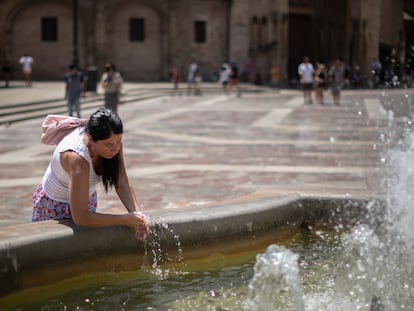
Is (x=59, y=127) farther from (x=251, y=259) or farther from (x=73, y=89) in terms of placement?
(x=73, y=89)

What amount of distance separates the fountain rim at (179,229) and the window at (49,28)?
119ft

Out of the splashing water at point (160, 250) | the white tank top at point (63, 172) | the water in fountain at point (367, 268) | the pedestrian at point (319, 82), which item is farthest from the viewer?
the pedestrian at point (319, 82)

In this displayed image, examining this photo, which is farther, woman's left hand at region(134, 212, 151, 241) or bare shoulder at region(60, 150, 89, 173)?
woman's left hand at region(134, 212, 151, 241)

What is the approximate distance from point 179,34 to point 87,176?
37.4 m

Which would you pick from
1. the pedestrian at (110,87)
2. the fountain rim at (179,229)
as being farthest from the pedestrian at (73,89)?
the fountain rim at (179,229)

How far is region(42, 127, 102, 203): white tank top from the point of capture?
14.2ft

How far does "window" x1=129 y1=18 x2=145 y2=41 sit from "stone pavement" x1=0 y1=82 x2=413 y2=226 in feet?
56.9

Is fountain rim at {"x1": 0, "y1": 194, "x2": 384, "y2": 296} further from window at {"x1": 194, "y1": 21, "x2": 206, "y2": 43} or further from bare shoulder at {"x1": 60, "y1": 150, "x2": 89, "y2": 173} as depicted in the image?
window at {"x1": 194, "y1": 21, "x2": 206, "y2": 43}

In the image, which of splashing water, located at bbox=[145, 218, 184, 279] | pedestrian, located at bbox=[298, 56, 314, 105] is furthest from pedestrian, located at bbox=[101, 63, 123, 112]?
splashing water, located at bbox=[145, 218, 184, 279]

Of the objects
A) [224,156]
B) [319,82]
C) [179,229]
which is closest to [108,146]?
[179,229]

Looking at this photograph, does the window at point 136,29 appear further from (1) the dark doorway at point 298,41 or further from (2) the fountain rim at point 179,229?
(2) the fountain rim at point 179,229

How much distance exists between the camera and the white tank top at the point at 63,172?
14.2 feet

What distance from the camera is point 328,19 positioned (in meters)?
43.7

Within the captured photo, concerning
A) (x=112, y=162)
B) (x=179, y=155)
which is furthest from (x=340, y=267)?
(x=179, y=155)
